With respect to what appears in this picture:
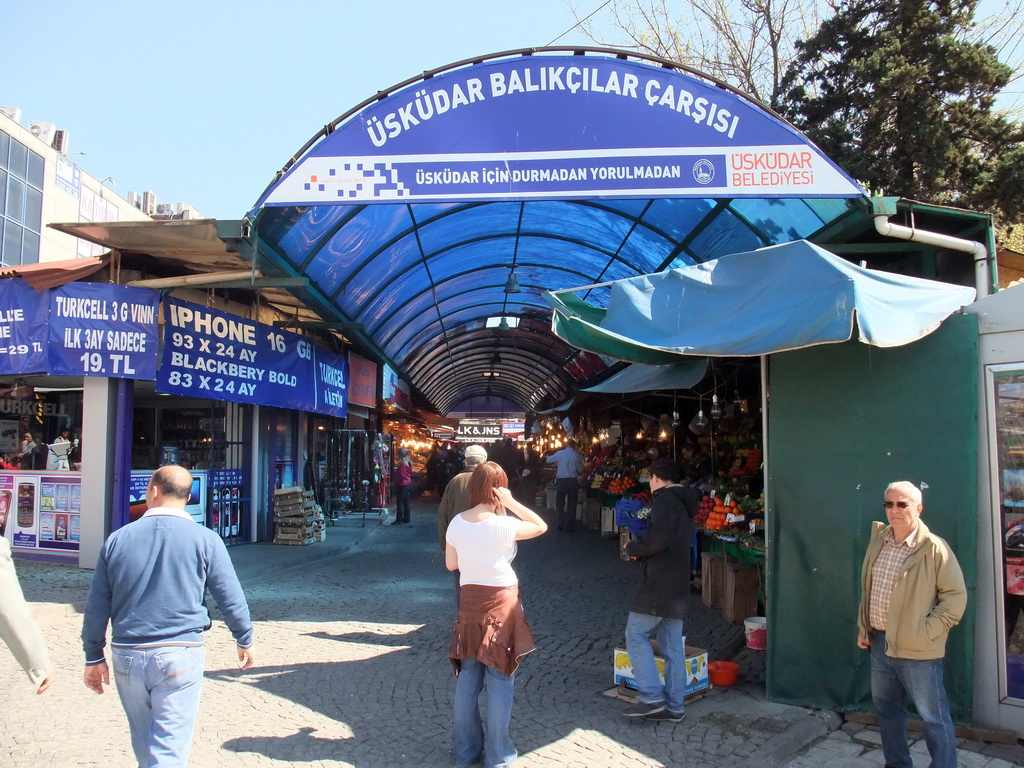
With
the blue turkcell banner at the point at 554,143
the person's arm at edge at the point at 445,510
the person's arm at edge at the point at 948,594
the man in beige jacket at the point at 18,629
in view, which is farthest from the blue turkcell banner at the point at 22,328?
the person's arm at edge at the point at 948,594

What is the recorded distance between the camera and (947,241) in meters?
6.75

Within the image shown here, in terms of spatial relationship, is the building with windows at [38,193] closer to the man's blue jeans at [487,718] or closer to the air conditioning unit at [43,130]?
the air conditioning unit at [43,130]

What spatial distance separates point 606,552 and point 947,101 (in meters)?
10.5

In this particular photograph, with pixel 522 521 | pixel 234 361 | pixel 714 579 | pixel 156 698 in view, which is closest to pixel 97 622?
pixel 156 698

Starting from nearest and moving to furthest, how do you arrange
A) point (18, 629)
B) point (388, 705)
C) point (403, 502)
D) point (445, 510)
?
point (18, 629), point (388, 705), point (445, 510), point (403, 502)

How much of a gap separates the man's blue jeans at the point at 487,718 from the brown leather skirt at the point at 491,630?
8 centimetres

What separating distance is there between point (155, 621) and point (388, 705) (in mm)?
2464

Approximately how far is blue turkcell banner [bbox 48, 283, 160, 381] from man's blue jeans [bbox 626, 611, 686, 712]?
23.3ft

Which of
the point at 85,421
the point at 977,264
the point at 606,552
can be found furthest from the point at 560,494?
the point at 977,264

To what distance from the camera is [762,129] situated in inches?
270

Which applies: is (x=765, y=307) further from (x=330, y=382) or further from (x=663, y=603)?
(x=330, y=382)

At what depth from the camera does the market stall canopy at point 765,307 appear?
4.62 m

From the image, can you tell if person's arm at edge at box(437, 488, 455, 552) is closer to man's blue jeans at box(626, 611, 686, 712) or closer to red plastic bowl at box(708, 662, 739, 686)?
man's blue jeans at box(626, 611, 686, 712)

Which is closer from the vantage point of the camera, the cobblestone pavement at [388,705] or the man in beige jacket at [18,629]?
the man in beige jacket at [18,629]
